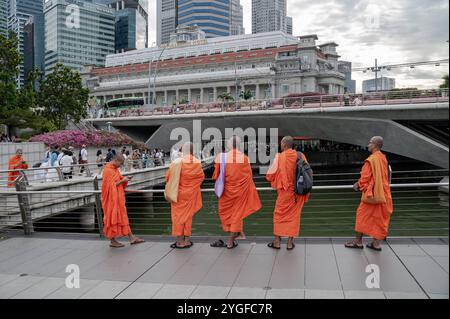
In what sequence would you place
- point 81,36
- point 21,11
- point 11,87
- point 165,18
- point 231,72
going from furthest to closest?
point 165,18 → point 231,72 → point 81,36 → point 11,87 → point 21,11

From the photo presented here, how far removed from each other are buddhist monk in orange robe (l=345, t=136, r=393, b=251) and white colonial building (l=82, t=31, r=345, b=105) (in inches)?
2647

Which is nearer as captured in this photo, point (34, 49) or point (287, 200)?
point (287, 200)

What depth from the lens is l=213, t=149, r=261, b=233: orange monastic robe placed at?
664 cm

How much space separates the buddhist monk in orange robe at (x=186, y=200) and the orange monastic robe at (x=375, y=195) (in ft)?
8.38

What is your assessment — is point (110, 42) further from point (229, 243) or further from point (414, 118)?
point (229, 243)

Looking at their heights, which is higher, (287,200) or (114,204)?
(287,200)

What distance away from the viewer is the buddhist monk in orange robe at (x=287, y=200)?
6352 millimetres

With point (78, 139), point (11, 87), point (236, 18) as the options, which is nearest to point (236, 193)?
point (11, 87)

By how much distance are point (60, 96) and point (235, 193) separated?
98.9ft

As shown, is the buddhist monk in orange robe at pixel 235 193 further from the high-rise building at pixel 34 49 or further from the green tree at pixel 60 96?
the green tree at pixel 60 96

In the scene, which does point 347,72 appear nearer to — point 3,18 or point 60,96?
point 60,96

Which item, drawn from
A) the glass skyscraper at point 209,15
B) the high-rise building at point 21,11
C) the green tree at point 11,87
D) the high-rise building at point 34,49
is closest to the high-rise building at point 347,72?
the glass skyscraper at point 209,15

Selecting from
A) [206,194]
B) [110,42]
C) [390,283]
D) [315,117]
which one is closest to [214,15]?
[110,42]

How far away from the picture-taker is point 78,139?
25.8 meters
